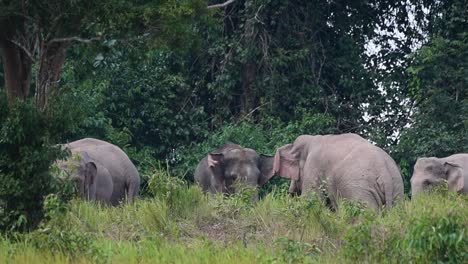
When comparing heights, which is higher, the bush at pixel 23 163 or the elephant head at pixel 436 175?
the bush at pixel 23 163

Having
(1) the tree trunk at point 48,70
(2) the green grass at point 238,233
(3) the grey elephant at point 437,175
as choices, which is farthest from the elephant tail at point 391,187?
(1) the tree trunk at point 48,70

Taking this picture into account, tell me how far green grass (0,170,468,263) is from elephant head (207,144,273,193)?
15.7ft

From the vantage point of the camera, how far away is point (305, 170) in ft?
57.7

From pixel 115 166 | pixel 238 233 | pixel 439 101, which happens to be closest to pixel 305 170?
pixel 115 166

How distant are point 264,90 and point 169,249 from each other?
13.5 meters

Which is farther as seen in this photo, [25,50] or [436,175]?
[436,175]

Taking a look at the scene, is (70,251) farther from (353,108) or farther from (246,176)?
(353,108)

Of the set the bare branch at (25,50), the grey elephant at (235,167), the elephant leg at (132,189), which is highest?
the bare branch at (25,50)

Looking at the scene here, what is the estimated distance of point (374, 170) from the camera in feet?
52.9

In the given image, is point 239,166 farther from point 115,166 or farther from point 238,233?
point 238,233

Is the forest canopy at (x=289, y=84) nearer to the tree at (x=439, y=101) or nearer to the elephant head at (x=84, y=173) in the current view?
the tree at (x=439, y=101)

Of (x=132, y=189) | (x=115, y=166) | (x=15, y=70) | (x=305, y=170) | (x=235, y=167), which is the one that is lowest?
(x=132, y=189)

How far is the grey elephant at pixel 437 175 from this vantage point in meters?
18.2

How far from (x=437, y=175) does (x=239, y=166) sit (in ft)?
10.8
